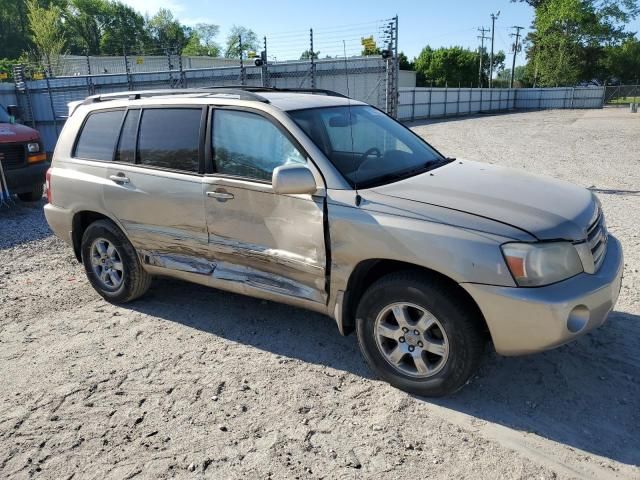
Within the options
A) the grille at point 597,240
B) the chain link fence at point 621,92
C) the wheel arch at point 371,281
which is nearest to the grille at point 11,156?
the wheel arch at point 371,281

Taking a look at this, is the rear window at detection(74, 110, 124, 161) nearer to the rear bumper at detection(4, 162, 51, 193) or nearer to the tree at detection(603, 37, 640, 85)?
the rear bumper at detection(4, 162, 51, 193)

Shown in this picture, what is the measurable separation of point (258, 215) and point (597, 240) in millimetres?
2224

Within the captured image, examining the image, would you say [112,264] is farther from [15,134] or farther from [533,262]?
[15,134]

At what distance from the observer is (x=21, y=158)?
30.2 ft

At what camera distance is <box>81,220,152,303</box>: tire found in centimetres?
466

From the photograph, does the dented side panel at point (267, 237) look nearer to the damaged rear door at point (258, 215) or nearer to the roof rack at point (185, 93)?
the damaged rear door at point (258, 215)

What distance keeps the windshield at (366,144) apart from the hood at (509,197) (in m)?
0.18

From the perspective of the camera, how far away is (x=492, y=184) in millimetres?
3586

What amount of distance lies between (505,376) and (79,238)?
396 cm

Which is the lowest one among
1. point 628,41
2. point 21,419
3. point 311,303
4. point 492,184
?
point 21,419

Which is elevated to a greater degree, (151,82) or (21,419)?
(151,82)

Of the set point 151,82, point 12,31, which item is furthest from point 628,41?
point 12,31

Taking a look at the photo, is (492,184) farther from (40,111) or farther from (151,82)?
(40,111)

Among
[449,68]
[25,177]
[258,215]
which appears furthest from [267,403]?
[449,68]
